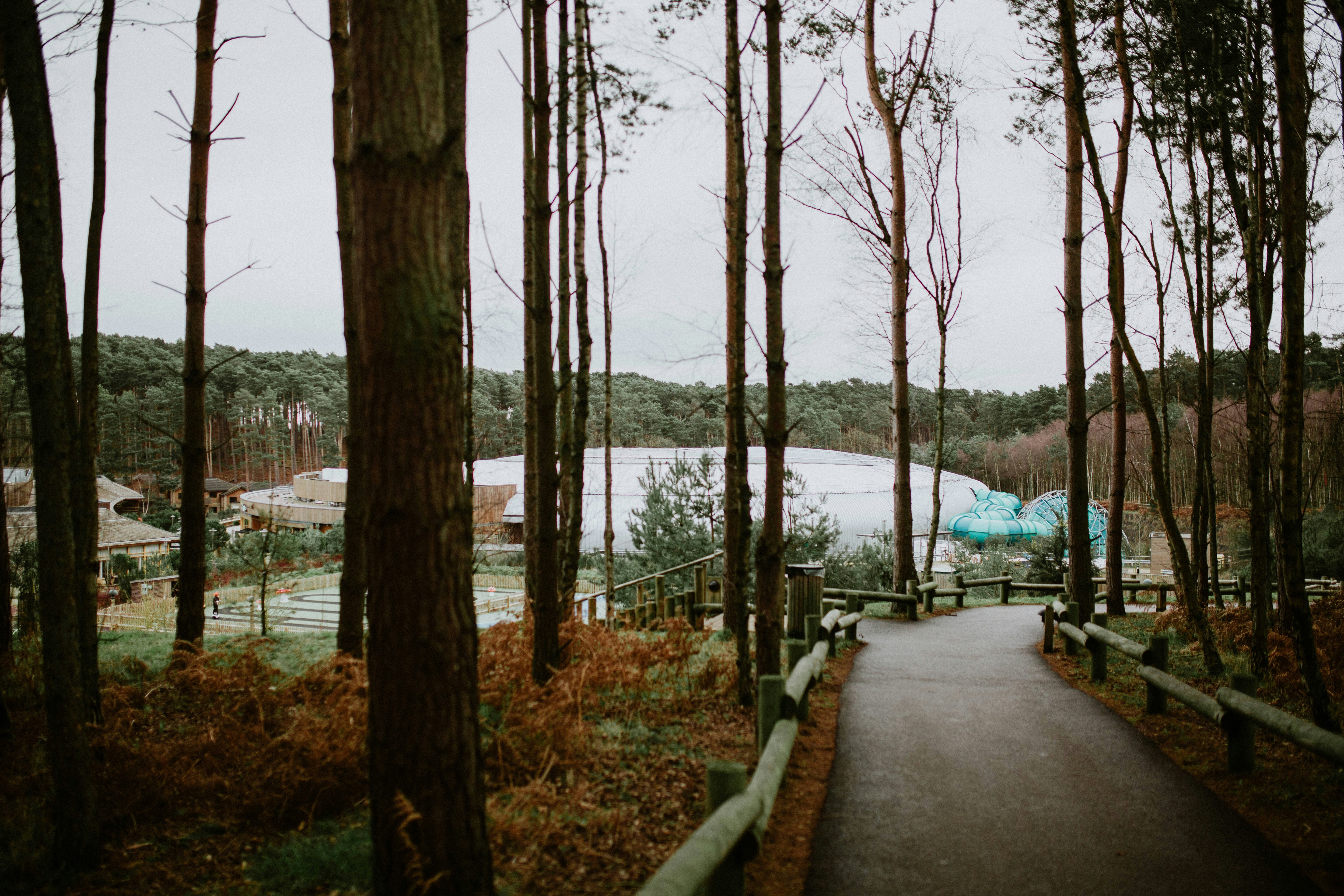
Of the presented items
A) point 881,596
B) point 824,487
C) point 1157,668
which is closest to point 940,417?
point 881,596

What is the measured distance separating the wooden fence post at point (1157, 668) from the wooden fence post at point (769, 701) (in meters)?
3.87

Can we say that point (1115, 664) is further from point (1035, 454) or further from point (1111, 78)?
point (1035, 454)

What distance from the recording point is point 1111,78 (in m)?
12.5

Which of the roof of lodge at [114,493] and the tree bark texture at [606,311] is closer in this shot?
the tree bark texture at [606,311]

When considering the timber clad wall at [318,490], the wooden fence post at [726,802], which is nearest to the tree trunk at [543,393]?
the wooden fence post at [726,802]

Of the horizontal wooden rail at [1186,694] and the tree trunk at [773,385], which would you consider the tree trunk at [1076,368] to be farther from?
the tree trunk at [773,385]

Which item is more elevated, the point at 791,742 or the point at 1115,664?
the point at 791,742

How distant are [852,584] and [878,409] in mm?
39801

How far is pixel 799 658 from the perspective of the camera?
6.12m

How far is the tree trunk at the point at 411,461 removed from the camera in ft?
8.93

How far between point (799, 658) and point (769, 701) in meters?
1.41

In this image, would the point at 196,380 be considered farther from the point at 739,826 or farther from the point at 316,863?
the point at 739,826

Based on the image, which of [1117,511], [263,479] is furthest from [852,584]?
[263,479]

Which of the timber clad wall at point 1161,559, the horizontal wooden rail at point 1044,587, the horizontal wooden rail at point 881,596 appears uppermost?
the horizontal wooden rail at point 881,596
